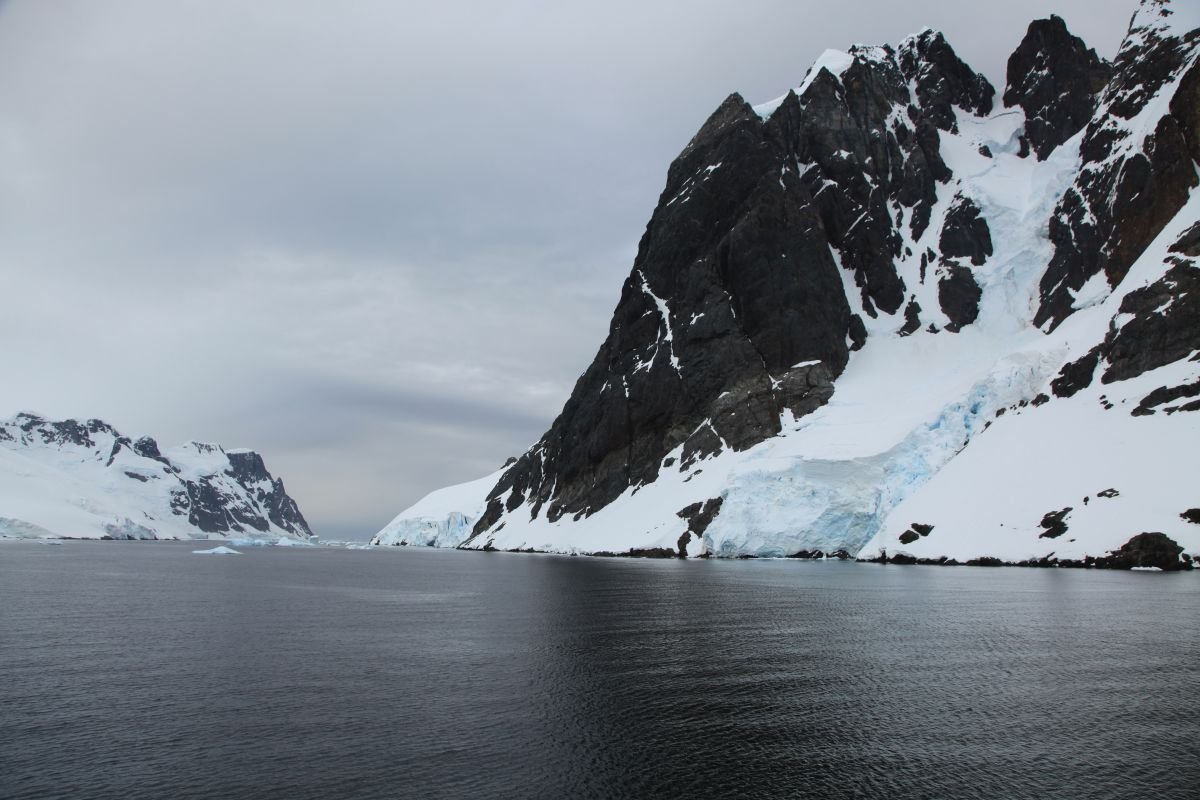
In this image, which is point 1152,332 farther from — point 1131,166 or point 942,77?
point 942,77

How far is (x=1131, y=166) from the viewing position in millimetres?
116125

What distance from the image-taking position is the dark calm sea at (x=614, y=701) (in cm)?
1588

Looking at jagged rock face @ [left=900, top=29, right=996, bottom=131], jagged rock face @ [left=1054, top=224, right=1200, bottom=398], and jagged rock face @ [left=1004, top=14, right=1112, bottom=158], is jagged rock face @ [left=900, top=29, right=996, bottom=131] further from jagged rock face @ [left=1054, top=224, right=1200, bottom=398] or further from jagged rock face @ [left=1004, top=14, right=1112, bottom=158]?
jagged rock face @ [left=1054, top=224, right=1200, bottom=398]

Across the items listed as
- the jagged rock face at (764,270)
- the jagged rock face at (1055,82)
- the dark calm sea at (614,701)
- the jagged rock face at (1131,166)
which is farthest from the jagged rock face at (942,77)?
the dark calm sea at (614,701)

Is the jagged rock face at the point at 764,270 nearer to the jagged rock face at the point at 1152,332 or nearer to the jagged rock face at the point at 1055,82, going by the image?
the jagged rock face at the point at 1055,82

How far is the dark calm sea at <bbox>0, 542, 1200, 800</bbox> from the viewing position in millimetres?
15875

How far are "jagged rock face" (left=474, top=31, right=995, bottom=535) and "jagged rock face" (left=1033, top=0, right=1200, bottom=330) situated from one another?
59.2ft

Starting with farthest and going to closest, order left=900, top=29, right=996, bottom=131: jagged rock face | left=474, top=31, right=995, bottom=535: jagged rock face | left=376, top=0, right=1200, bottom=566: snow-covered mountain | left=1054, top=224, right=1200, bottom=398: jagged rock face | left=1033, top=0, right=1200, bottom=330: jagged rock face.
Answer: left=900, top=29, right=996, bottom=131: jagged rock face < left=474, top=31, right=995, bottom=535: jagged rock face < left=1033, top=0, right=1200, bottom=330: jagged rock face < left=1054, top=224, right=1200, bottom=398: jagged rock face < left=376, top=0, right=1200, bottom=566: snow-covered mountain

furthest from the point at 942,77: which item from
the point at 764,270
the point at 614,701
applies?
the point at 614,701

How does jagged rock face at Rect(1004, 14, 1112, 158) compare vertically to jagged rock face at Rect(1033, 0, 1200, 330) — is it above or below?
above

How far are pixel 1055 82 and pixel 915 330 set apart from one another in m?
71.3

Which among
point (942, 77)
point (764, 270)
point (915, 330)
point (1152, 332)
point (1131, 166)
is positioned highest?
point (942, 77)

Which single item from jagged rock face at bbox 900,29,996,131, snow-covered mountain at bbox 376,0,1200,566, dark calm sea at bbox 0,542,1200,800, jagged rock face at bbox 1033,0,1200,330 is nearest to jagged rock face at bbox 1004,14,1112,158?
snow-covered mountain at bbox 376,0,1200,566

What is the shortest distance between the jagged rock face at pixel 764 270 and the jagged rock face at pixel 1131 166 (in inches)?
710
